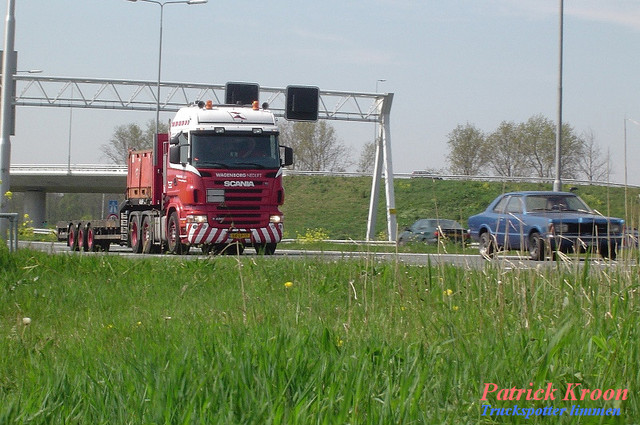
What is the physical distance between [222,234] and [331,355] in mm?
16368

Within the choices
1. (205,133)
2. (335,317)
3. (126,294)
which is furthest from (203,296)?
(205,133)

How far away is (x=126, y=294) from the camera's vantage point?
942 cm

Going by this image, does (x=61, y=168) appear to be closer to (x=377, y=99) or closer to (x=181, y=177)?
(x=377, y=99)

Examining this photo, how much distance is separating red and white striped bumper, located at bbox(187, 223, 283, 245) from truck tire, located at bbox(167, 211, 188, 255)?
58 centimetres

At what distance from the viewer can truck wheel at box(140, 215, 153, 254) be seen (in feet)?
74.7

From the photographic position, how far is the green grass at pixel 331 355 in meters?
3.75

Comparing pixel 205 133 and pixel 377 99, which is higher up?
pixel 377 99

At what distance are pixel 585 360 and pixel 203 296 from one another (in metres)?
5.27

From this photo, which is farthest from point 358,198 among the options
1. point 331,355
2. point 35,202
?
point 331,355

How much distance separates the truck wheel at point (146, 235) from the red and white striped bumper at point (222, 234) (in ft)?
8.30

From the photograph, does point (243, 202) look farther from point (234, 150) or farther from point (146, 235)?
point (146, 235)

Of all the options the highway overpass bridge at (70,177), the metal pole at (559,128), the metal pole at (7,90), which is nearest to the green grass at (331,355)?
the metal pole at (7,90)

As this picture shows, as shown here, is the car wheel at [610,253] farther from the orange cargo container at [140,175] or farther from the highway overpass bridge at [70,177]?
the highway overpass bridge at [70,177]

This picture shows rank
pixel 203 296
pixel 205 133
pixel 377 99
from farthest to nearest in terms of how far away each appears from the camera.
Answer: pixel 377 99, pixel 205 133, pixel 203 296
